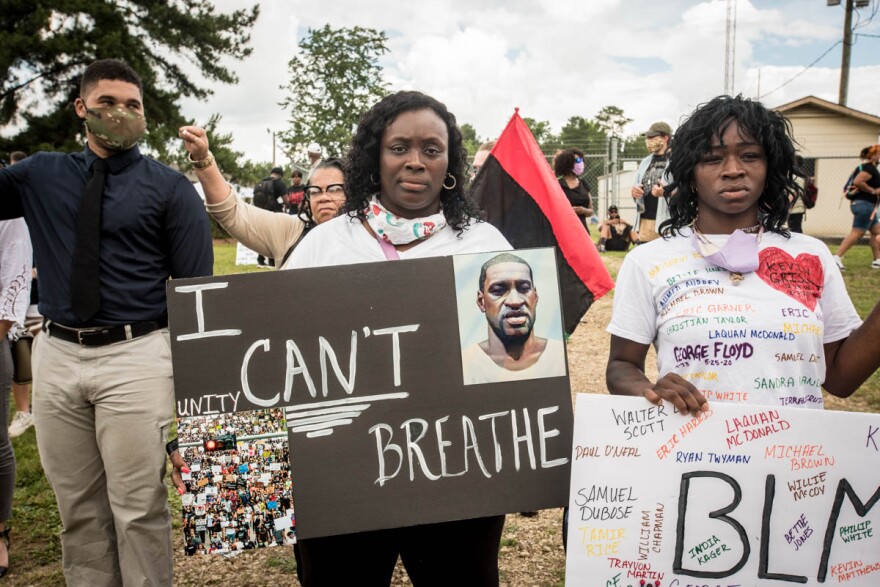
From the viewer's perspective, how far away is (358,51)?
25.3m

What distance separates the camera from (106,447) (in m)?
2.59

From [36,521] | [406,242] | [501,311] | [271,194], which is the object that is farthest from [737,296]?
[271,194]

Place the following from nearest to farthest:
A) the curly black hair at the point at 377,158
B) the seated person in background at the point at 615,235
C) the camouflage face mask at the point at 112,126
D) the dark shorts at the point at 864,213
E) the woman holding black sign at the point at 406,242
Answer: the woman holding black sign at the point at 406,242 < the curly black hair at the point at 377,158 < the camouflage face mask at the point at 112,126 < the dark shorts at the point at 864,213 < the seated person in background at the point at 615,235

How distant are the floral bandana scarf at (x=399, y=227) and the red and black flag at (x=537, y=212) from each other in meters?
1.60

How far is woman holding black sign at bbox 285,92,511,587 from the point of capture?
6.43 ft

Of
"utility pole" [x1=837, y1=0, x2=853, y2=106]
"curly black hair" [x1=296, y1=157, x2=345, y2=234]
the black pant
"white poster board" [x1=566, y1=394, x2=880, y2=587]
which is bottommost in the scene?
the black pant

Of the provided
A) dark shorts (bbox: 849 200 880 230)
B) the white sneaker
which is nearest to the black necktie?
the white sneaker

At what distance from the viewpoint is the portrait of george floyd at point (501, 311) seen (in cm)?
186

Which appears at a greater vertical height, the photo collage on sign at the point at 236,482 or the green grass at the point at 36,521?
the photo collage on sign at the point at 236,482

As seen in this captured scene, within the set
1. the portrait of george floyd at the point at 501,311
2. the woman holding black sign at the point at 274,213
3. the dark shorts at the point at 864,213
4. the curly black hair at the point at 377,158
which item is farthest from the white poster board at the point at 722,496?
the dark shorts at the point at 864,213

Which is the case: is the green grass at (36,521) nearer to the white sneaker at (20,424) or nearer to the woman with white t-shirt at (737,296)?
the white sneaker at (20,424)

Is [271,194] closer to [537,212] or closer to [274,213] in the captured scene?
[537,212]

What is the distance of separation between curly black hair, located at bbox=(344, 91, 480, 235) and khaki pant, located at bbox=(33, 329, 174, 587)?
1165 millimetres

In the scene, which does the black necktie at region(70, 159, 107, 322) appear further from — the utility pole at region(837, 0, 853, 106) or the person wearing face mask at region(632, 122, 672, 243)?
the utility pole at region(837, 0, 853, 106)
